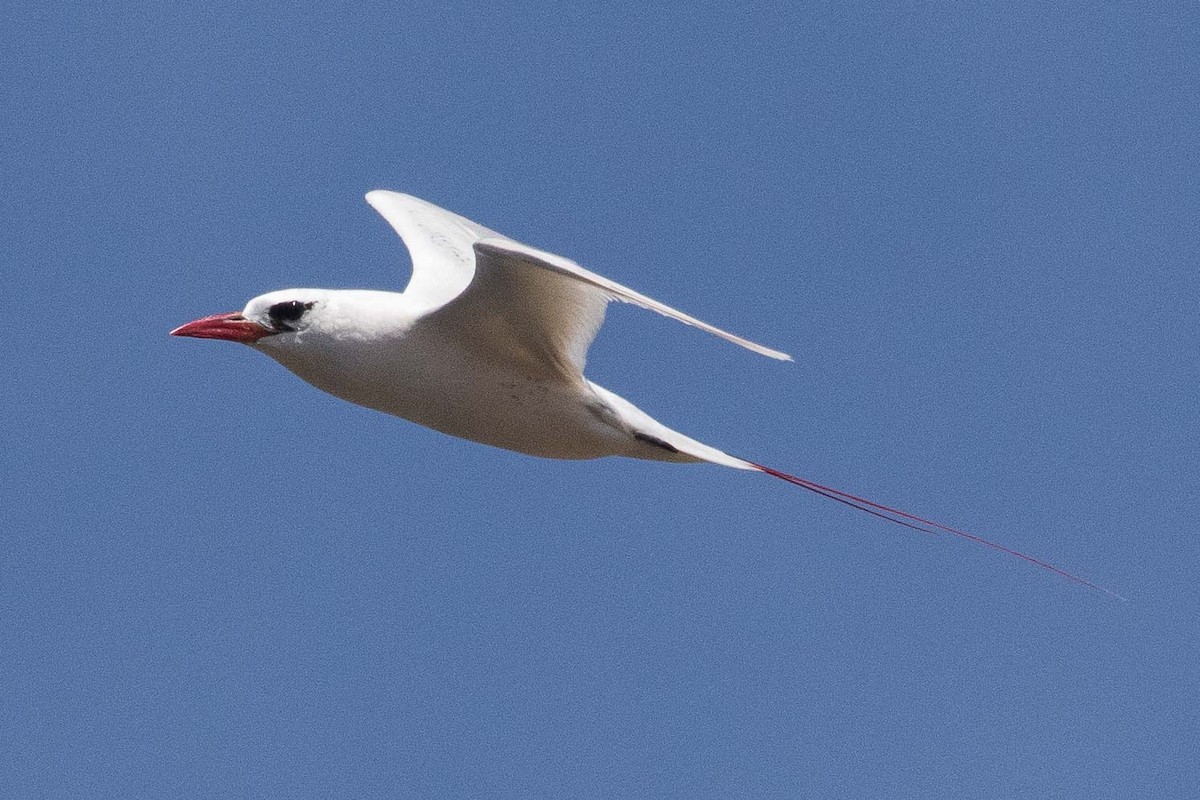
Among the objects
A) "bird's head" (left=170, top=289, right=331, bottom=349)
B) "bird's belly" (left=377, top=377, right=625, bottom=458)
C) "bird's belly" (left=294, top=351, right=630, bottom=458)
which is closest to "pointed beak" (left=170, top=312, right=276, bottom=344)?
"bird's head" (left=170, top=289, right=331, bottom=349)

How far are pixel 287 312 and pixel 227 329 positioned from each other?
1.45ft

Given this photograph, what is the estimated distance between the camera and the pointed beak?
439 inches

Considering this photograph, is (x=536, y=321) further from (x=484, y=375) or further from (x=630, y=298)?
(x=630, y=298)

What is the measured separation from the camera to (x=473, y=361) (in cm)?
1067

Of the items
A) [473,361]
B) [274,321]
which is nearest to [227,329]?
[274,321]

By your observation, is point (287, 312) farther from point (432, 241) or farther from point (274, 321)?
point (432, 241)

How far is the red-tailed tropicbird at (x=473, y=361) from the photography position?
10500 mm

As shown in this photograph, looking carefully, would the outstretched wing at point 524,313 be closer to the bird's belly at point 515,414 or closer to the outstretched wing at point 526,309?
the outstretched wing at point 526,309

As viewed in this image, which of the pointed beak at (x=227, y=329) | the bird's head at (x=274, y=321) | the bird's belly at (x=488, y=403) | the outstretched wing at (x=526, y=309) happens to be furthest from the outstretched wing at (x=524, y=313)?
the pointed beak at (x=227, y=329)

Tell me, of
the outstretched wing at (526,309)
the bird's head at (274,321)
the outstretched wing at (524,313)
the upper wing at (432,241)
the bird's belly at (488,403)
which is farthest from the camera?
the upper wing at (432,241)

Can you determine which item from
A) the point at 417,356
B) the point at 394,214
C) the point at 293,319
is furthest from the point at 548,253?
the point at 394,214

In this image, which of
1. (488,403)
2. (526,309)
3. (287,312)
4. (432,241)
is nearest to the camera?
(526,309)

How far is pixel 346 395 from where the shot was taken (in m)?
11.1

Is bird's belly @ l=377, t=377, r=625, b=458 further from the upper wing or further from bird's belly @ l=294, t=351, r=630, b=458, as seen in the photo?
the upper wing
